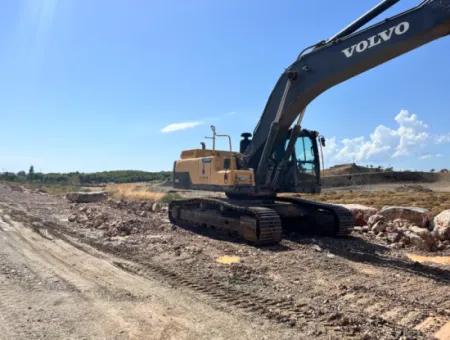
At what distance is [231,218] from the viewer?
10781mm

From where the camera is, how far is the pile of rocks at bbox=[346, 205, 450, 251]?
33.1ft

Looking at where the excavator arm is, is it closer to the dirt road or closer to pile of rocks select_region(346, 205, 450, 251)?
pile of rocks select_region(346, 205, 450, 251)

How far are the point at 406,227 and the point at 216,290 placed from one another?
7.26 meters

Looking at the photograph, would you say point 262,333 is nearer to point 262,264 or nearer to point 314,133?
point 262,264

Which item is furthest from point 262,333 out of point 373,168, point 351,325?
point 373,168

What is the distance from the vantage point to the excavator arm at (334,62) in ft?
24.4

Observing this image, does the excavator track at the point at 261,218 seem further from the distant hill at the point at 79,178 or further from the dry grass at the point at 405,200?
the distant hill at the point at 79,178

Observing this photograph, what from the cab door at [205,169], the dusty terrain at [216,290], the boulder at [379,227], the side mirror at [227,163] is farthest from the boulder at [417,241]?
the cab door at [205,169]

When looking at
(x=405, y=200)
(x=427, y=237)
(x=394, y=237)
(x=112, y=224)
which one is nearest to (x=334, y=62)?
(x=427, y=237)

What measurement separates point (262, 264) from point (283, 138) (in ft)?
12.7

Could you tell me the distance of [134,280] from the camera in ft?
22.5

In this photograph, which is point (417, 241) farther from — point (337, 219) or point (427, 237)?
point (337, 219)

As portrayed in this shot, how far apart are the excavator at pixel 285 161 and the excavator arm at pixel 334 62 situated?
0.02 m

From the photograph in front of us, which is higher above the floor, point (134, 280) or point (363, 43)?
point (363, 43)
